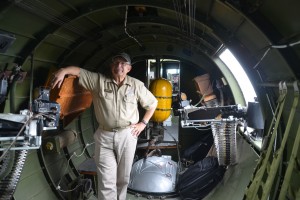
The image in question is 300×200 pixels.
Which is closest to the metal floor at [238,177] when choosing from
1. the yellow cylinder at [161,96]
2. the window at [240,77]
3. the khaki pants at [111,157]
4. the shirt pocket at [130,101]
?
the window at [240,77]

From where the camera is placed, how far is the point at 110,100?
12.9 feet

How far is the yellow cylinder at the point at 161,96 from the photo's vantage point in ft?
21.3

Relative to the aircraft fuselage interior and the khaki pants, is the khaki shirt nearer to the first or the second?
the khaki pants

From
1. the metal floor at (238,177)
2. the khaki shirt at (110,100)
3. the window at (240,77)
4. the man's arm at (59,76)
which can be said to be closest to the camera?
the man's arm at (59,76)

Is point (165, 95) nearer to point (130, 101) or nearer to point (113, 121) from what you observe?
point (130, 101)

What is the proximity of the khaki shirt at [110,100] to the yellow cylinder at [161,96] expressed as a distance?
7.94 feet

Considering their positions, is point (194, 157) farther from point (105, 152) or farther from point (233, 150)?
point (105, 152)

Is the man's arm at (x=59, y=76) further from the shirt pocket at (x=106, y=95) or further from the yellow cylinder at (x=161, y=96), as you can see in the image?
the yellow cylinder at (x=161, y=96)

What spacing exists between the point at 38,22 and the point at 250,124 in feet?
11.8

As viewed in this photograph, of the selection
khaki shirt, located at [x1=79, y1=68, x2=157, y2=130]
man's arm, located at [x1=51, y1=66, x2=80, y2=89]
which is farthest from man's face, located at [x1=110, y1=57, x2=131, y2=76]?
man's arm, located at [x1=51, y1=66, x2=80, y2=89]

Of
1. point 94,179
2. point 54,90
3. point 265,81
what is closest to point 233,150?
point 265,81

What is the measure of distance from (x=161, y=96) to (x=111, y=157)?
9.21 ft

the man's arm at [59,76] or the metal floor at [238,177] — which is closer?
the man's arm at [59,76]

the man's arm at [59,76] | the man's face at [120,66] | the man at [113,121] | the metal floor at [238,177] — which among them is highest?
the man's face at [120,66]
